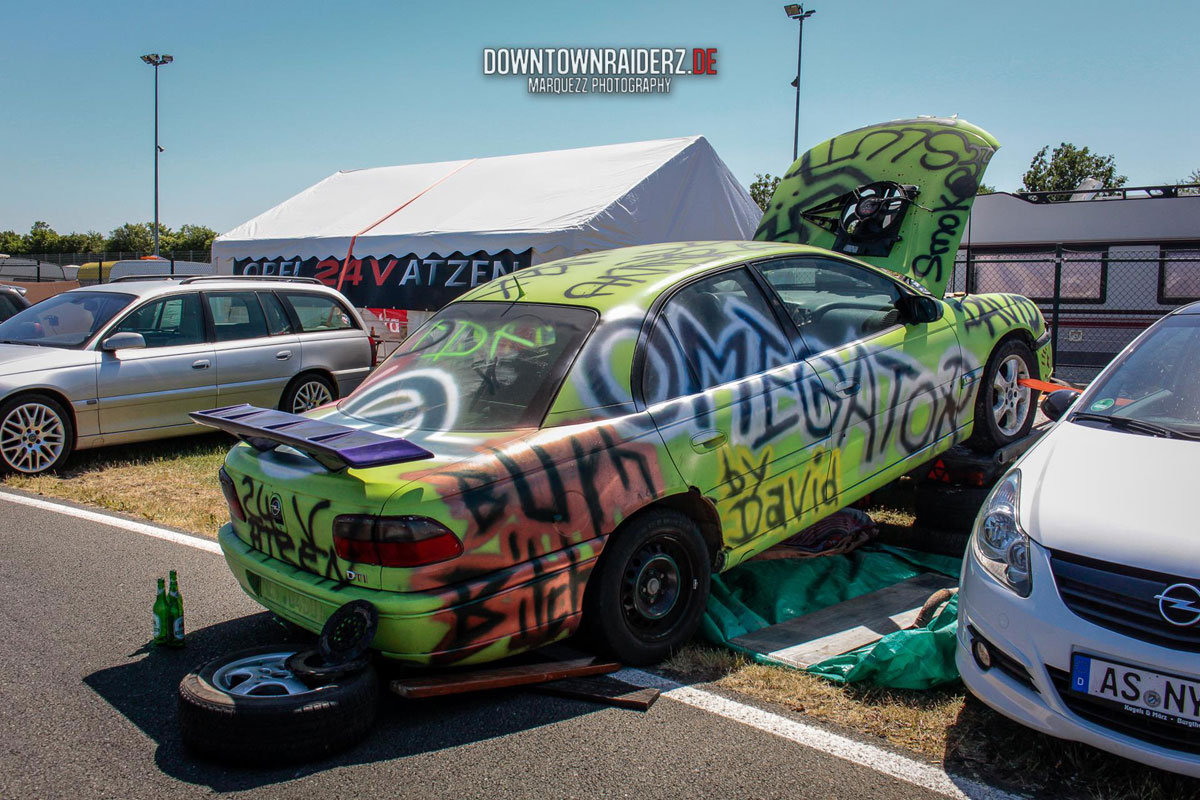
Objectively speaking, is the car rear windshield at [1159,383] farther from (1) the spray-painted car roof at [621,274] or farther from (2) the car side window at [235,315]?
(2) the car side window at [235,315]

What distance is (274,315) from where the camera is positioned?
8797 mm

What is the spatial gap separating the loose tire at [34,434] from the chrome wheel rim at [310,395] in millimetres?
1946

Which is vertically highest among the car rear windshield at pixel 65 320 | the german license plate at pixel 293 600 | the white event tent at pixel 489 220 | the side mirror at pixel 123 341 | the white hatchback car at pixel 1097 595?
the white event tent at pixel 489 220

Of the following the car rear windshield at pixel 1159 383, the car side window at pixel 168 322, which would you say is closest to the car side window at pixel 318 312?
the car side window at pixel 168 322

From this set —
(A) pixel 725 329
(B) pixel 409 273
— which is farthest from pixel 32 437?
(B) pixel 409 273

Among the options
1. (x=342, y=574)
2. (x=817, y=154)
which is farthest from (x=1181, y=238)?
(x=342, y=574)

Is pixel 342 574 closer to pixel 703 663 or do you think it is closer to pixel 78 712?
pixel 78 712

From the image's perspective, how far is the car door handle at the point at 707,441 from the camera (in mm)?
3705

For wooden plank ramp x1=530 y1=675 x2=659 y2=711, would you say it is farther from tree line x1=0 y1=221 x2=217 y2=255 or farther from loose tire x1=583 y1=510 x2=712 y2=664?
tree line x1=0 y1=221 x2=217 y2=255

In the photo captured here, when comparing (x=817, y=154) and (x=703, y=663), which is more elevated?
(x=817, y=154)

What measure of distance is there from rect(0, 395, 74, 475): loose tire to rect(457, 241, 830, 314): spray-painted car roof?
4672 mm

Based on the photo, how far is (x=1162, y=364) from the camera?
388cm

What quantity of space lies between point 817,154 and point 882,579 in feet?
10.6

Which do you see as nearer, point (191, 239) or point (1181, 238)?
point (1181, 238)
